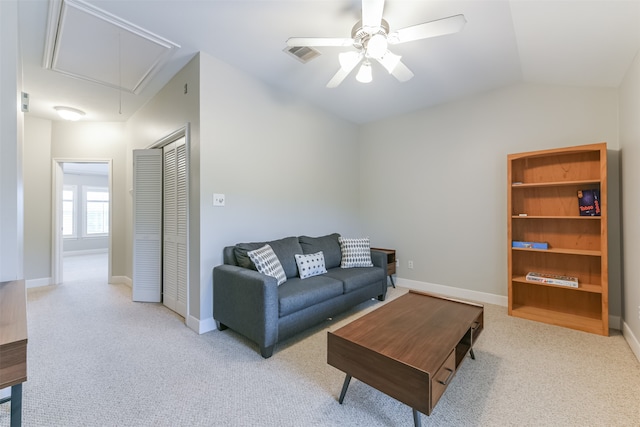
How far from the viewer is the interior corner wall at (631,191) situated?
7.12 feet

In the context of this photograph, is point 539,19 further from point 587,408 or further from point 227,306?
point 227,306

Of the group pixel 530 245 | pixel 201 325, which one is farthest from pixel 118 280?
pixel 530 245

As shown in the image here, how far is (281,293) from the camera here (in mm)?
2387

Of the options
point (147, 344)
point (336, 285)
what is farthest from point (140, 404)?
point (336, 285)

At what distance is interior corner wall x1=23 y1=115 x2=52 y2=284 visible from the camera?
4.29 m

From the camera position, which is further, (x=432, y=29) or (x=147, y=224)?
(x=147, y=224)

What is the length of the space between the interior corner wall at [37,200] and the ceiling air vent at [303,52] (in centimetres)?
456

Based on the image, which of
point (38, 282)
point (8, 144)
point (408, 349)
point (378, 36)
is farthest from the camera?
point (38, 282)

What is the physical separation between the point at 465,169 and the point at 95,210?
995 centimetres

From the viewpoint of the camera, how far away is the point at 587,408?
162 cm

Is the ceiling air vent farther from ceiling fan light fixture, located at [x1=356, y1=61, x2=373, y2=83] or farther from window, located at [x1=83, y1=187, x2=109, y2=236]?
window, located at [x1=83, y1=187, x2=109, y2=236]

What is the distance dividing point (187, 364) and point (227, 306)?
55 centimetres

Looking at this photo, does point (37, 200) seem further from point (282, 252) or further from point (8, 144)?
point (282, 252)

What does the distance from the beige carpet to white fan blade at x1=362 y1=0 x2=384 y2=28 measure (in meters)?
2.49
